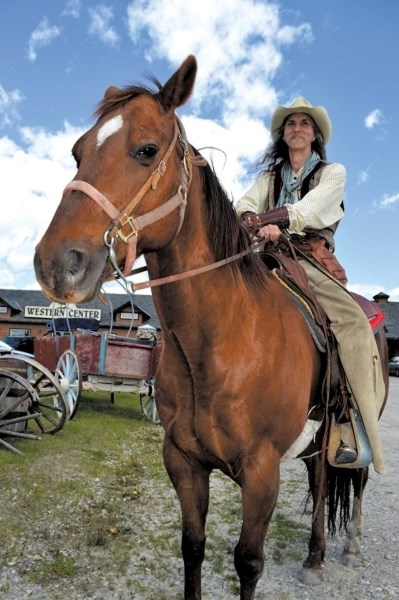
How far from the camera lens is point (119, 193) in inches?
71.0

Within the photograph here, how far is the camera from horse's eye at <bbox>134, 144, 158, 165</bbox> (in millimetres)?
1862

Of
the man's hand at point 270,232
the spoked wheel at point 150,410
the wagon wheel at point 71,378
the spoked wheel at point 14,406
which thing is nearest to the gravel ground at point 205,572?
the spoked wheel at point 14,406

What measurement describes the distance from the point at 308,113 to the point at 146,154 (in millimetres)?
2170

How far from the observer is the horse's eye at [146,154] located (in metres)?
1.86

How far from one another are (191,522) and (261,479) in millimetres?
599

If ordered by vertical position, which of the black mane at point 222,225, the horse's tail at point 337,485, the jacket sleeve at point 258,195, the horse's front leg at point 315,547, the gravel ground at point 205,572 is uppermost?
the jacket sleeve at point 258,195

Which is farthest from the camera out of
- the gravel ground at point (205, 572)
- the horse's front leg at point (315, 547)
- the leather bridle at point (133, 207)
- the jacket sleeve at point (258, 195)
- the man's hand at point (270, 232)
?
the jacket sleeve at point (258, 195)

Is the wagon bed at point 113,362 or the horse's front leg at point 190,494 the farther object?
the wagon bed at point 113,362

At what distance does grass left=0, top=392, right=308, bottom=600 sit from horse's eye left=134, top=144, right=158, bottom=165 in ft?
9.72

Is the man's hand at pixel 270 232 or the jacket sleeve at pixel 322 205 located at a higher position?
the jacket sleeve at pixel 322 205

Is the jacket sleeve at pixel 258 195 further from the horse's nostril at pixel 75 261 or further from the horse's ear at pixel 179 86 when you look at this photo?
the horse's nostril at pixel 75 261

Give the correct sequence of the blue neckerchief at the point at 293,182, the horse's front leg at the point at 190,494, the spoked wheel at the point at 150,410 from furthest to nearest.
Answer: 1. the spoked wheel at the point at 150,410
2. the blue neckerchief at the point at 293,182
3. the horse's front leg at the point at 190,494

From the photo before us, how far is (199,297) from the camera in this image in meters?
2.23

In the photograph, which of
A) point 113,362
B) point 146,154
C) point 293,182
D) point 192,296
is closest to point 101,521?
point 192,296
